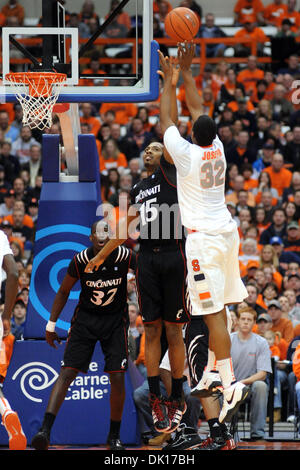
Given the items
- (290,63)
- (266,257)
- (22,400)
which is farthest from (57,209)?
(290,63)

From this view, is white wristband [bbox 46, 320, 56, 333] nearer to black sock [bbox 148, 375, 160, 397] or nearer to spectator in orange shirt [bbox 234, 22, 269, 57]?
black sock [bbox 148, 375, 160, 397]

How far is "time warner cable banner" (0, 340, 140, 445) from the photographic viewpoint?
925 cm

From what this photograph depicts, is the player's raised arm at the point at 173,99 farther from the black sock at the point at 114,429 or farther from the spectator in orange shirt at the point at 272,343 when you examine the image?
the spectator in orange shirt at the point at 272,343

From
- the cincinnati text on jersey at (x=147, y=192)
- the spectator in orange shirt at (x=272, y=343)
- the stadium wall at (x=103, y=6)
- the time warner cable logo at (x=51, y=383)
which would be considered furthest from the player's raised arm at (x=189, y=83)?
the stadium wall at (x=103, y=6)

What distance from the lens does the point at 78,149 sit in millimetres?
9711

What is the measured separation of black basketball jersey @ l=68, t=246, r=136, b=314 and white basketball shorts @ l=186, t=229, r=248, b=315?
3.92 ft

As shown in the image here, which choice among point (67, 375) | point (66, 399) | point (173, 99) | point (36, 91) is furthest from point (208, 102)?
point (67, 375)

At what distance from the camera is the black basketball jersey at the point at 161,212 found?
822cm

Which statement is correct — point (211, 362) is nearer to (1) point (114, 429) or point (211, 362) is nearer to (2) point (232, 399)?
(2) point (232, 399)

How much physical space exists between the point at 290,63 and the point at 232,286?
1138 cm

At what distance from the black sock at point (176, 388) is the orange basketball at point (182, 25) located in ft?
9.99

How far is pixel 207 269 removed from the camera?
746 centimetres

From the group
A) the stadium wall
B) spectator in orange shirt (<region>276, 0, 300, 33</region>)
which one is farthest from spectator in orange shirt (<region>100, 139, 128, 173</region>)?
spectator in orange shirt (<region>276, 0, 300, 33</region>)
